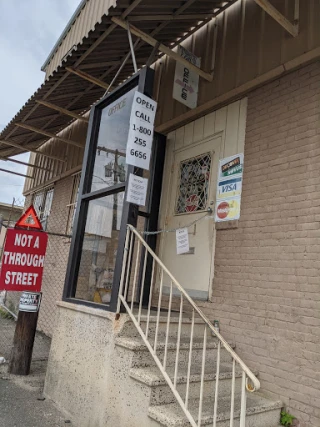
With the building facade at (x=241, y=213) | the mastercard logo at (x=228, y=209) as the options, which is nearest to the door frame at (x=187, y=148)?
the building facade at (x=241, y=213)

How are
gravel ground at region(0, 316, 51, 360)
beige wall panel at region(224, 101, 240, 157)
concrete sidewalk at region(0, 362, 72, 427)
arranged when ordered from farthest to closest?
gravel ground at region(0, 316, 51, 360)
beige wall panel at region(224, 101, 240, 157)
concrete sidewalk at region(0, 362, 72, 427)

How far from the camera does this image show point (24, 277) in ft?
16.8

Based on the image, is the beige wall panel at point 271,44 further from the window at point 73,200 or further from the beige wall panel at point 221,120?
the window at point 73,200

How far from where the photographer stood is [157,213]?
17.2 ft

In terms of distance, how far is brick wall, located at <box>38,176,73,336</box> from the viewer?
7.78m

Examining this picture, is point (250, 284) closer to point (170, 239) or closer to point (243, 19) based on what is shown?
point (170, 239)

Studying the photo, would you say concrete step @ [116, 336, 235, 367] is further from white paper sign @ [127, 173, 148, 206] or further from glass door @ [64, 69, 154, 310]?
white paper sign @ [127, 173, 148, 206]

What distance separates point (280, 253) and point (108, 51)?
323 centimetres

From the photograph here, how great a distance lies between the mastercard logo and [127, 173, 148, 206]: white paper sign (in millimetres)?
1065

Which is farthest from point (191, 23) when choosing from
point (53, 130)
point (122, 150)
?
point (53, 130)

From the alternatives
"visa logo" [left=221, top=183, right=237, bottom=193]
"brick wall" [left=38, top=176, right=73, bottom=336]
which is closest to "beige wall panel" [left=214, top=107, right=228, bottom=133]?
"visa logo" [left=221, top=183, right=237, bottom=193]

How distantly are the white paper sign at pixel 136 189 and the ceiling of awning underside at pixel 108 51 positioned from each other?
1655mm

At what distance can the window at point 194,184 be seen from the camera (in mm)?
4695

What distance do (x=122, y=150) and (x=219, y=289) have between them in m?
1.95
